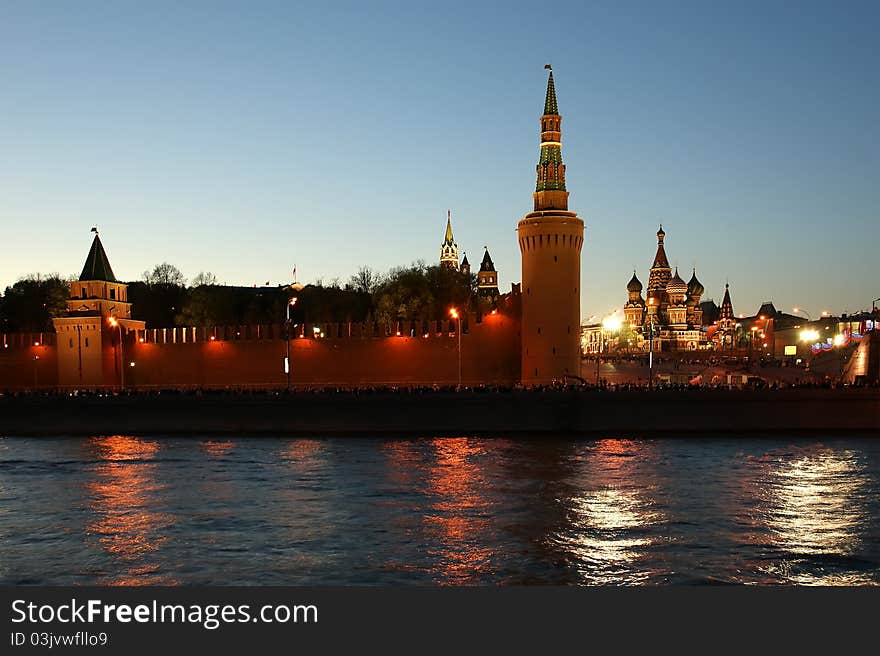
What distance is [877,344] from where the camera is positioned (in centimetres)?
4803

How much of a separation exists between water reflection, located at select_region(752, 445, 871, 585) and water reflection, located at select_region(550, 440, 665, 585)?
7.96 feet

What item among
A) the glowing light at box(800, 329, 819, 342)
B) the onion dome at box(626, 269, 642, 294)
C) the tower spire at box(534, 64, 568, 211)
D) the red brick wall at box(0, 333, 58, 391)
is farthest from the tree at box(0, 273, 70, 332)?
the onion dome at box(626, 269, 642, 294)

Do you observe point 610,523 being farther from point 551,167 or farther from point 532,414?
point 551,167

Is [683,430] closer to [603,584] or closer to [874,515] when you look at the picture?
[874,515]

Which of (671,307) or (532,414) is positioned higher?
(671,307)

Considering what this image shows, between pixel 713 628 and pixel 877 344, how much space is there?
4293 cm

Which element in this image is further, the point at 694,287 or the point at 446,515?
the point at 694,287

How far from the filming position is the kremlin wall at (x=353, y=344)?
142 ft

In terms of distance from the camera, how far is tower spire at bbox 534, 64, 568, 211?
4416 cm

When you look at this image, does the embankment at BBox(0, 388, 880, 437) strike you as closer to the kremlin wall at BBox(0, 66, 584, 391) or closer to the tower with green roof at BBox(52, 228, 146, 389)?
the kremlin wall at BBox(0, 66, 584, 391)

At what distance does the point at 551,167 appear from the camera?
44438mm

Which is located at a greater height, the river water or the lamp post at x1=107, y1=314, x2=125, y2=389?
the lamp post at x1=107, y1=314, x2=125, y2=389

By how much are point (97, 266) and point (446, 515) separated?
131 feet

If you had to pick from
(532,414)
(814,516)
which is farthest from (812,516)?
(532,414)
